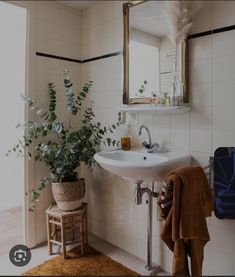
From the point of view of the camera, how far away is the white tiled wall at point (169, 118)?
1535 millimetres

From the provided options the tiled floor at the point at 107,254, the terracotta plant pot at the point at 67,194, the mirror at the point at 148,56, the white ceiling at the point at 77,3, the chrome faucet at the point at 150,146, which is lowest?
the tiled floor at the point at 107,254

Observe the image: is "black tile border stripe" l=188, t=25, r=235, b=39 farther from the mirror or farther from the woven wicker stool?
the woven wicker stool

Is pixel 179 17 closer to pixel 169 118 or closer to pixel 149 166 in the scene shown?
pixel 169 118

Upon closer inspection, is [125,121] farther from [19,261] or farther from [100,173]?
[19,261]

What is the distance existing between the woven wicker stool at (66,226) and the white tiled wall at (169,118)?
231 millimetres

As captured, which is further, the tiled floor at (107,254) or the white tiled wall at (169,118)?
the tiled floor at (107,254)

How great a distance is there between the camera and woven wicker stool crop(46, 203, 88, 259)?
6.58 ft

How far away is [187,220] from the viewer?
1279 mm

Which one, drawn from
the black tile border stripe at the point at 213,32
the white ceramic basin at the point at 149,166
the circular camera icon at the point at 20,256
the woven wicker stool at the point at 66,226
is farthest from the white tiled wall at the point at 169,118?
the circular camera icon at the point at 20,256

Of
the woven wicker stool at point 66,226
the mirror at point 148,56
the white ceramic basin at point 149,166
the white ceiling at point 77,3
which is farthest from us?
the white ceiling at point 77,3

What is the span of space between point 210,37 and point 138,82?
579mm

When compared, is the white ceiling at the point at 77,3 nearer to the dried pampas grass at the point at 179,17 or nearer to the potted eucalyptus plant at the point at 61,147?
the potted eucalyptus plant at the point at 61,147

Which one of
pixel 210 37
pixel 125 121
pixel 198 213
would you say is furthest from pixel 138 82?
pixel 198 213

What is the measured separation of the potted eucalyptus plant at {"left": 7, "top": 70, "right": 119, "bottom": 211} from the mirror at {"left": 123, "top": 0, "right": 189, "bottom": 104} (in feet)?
1.17
